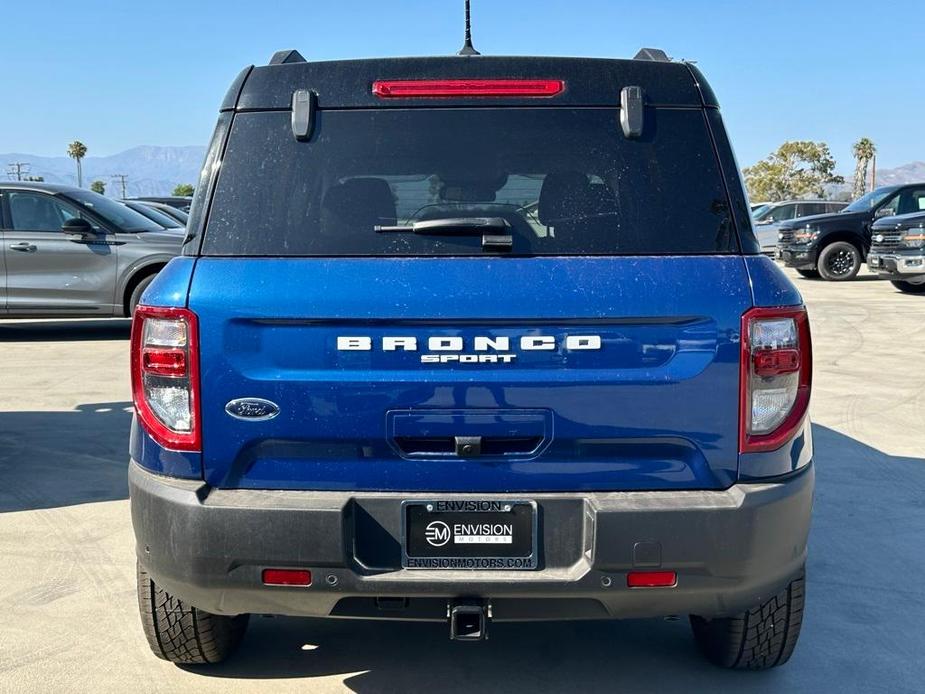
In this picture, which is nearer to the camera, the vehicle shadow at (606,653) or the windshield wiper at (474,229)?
the windshield wiper at (474,229)

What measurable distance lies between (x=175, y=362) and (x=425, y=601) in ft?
3.19

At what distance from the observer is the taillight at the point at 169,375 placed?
281cm

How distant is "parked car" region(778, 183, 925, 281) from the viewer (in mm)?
19609

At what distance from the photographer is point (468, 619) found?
9.21 feet

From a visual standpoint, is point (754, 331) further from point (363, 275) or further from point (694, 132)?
point (363, 275)

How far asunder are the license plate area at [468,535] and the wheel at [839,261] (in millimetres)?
18710

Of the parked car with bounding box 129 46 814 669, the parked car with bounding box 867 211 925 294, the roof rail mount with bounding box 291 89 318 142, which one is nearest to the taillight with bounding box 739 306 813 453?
the parked car with bounding box 129 46 814 669

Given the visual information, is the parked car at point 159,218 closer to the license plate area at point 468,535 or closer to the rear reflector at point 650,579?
the license plate area at point 468,535

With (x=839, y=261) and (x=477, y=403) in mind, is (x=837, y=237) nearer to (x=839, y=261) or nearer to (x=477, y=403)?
(x=839, y=261)

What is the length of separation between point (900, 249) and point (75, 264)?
12.7 m

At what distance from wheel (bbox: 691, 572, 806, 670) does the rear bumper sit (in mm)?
511

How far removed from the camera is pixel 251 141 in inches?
118

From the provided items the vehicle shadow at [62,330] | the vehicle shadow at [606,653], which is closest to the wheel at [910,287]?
the vehicle shadow at [62,330]

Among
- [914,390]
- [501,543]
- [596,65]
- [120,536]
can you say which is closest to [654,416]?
[501,543]
